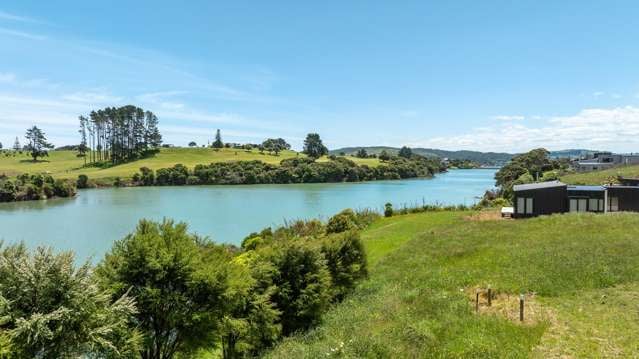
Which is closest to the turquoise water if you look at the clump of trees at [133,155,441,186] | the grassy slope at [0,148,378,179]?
the clump of trees at [133,155,441,186]

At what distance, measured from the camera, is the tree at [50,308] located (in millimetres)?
7770

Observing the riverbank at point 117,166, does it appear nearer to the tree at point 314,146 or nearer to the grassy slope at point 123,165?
the grassy slope at point 123,165

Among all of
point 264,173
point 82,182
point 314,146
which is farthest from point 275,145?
point 82,182

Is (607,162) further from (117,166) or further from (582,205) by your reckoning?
(117,166)

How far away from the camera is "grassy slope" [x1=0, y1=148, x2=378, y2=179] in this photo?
107062mm

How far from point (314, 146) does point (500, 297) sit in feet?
454

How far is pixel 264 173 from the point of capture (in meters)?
111

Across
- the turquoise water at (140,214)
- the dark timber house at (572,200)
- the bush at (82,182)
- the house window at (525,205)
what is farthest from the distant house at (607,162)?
the bush at (82,182)

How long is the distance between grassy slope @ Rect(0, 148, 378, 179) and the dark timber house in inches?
3663

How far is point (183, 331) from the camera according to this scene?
37.4 feet

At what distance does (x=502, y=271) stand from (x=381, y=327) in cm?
724

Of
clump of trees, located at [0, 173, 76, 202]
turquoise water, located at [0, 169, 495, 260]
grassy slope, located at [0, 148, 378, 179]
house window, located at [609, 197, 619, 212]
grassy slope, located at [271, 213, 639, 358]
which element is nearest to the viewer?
grassy slope, located at [271, 213, 639, 358]

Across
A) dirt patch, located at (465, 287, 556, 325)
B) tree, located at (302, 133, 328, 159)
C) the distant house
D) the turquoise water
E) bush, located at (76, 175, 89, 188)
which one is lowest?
the turquoise water

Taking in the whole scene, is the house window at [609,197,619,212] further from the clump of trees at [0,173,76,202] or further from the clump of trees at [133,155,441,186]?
the clump of trees at [133,155,441,186]
